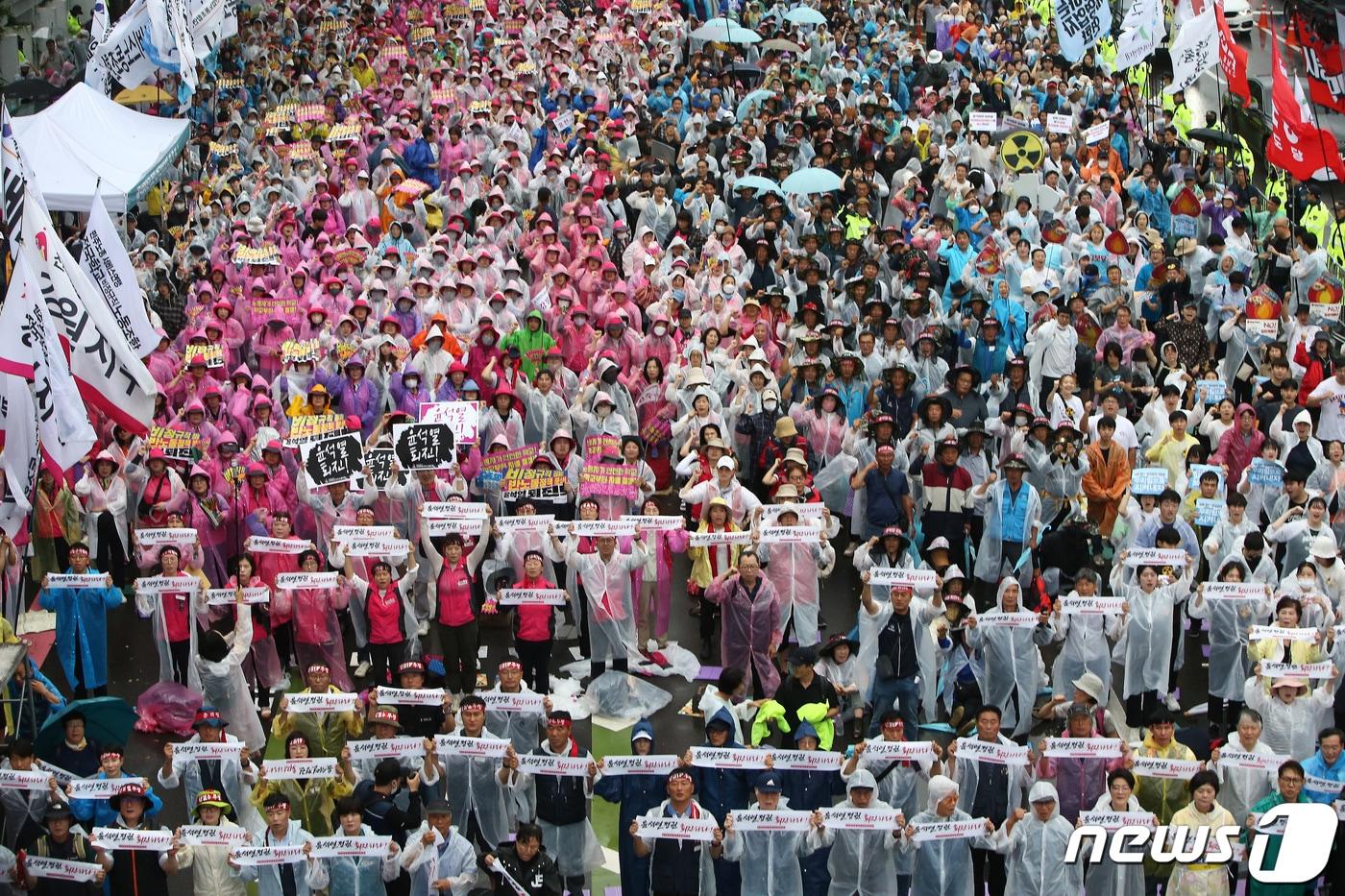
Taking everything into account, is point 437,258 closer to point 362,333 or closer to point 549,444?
point 362,333

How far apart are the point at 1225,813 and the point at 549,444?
22.3 feet

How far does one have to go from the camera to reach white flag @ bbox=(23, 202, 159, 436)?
43.9 feet

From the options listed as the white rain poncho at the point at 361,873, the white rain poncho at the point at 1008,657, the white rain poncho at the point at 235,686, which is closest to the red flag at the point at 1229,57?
the white rain poncho at the point at 1008,657

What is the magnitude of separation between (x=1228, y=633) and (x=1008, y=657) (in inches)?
62.6

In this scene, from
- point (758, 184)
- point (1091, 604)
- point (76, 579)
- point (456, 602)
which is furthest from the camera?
point (758, 184)

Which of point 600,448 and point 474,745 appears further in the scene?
point 600,448

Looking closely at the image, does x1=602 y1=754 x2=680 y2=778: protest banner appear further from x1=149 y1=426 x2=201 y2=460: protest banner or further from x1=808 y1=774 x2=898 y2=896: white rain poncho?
x1=149 y1=426 x2=201 y2=460: protest banner

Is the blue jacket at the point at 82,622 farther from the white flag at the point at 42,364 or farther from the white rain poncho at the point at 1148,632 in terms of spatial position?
the white rain poncho at the point at 1148,632

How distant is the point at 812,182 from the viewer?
2158 cm

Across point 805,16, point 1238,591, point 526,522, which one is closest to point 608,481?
point 526,522

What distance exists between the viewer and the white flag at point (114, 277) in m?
14.9

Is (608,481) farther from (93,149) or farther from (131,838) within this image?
(93,149)

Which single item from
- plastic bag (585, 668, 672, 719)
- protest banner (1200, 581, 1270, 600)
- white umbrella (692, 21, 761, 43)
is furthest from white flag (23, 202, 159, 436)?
white umbrella (692, 21, 761, 43)

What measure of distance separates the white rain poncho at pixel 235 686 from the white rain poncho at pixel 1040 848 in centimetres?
521
